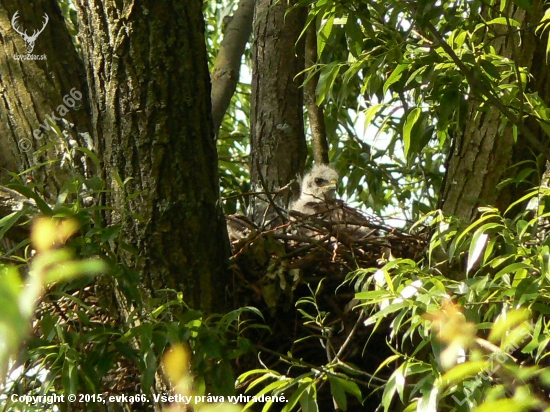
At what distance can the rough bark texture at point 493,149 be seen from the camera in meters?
2.44

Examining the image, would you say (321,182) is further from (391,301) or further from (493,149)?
(391,301)

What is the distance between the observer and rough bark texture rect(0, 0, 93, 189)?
2.76 meters

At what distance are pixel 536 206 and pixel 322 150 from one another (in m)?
1.75

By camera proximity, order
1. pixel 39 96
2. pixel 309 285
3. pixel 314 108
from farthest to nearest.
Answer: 1. pixel 314 108
2. pixel 39 96
3. pixel 309 285

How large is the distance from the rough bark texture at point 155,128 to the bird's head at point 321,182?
6.03 ft

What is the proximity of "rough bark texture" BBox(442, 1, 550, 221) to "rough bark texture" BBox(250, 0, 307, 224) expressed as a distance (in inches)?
46.5

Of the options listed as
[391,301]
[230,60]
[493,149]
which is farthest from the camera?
[230,60]

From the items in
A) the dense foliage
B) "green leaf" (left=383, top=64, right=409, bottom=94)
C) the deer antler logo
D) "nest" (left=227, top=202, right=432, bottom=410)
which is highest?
the deer antler logo

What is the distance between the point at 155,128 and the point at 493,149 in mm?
1098

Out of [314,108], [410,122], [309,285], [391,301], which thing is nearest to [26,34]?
[314,108]

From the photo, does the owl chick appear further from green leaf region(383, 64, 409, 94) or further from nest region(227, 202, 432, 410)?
green leaf region(383, 64, 409, 94)

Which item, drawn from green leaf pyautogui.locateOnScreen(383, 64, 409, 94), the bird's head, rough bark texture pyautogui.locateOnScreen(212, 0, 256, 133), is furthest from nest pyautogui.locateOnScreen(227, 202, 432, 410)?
the bird's head

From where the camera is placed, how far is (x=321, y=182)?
13.6ft

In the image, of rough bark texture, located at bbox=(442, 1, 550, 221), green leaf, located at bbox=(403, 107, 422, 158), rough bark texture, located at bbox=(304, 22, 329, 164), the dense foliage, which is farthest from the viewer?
rough bark texture, located at bbox=(304, 22, 329, 164)
